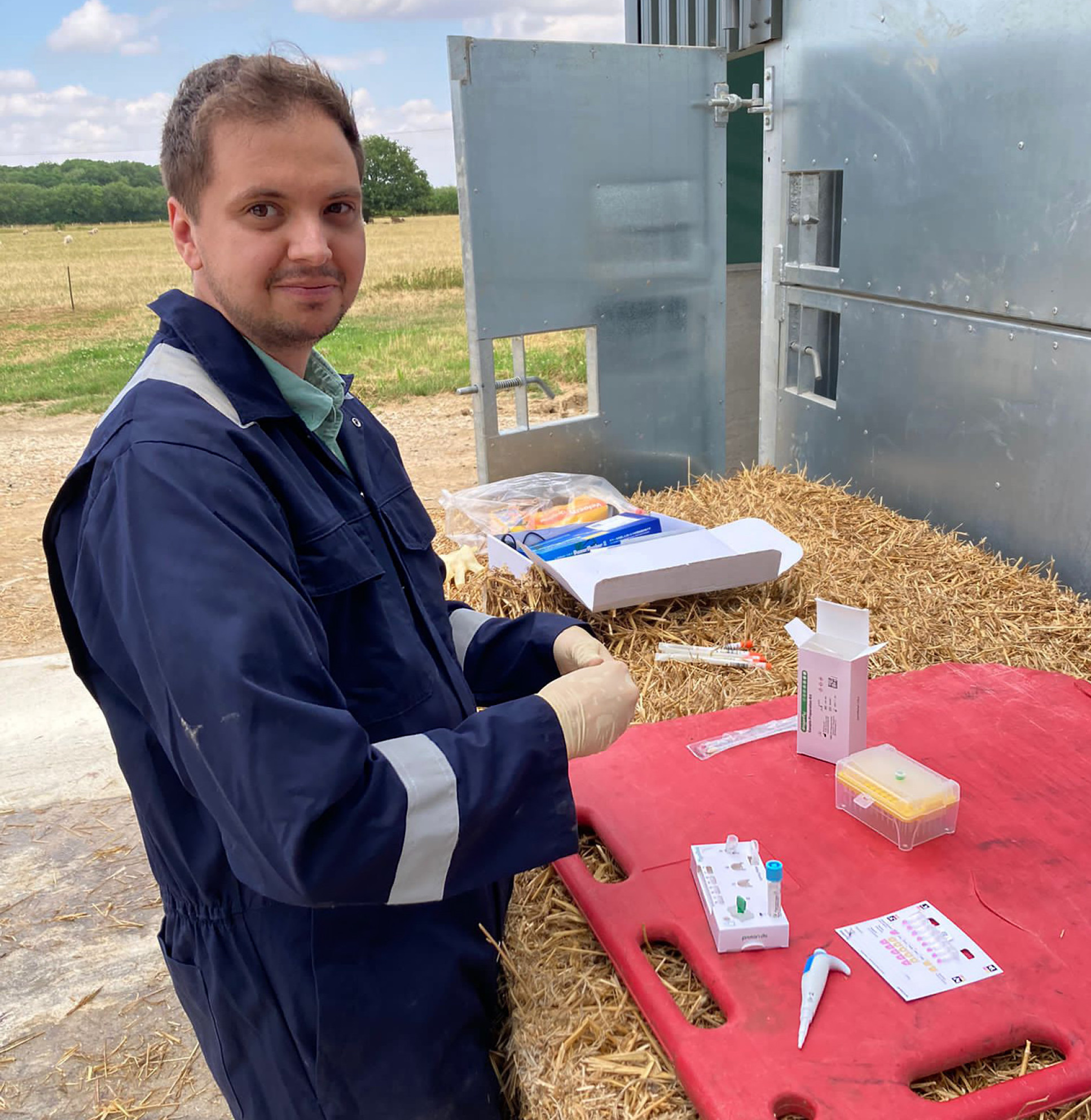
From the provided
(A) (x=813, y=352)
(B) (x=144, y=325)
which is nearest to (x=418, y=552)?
(A) (x=813, y=352)

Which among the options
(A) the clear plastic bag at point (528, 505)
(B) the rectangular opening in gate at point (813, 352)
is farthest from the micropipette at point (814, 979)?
(B) the rectangular opening in gate at point (813, 352)

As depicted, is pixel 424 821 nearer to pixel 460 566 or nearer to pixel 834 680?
pixel 834 680

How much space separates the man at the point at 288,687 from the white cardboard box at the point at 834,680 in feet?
1.42

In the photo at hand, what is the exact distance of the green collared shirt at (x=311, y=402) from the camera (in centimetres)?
136

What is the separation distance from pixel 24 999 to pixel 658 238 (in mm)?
3418

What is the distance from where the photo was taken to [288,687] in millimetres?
1042

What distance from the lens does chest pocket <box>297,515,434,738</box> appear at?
125 cm

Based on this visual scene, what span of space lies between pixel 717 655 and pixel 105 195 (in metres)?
48.8

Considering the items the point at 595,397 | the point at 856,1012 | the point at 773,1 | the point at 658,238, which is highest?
the point at 773,1

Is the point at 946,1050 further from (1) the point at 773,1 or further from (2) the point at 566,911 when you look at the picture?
(1) the point at 773,1

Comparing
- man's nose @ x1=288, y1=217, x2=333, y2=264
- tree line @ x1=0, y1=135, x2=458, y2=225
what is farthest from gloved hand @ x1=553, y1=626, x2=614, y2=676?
tree line @ x1=0, y1=135, x2=458, y2=225

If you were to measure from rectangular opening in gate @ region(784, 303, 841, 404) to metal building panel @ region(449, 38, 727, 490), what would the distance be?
346 millimetres

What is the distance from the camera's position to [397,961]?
1322 mm

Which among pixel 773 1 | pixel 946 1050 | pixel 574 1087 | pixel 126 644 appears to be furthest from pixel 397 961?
pixel 773 1
